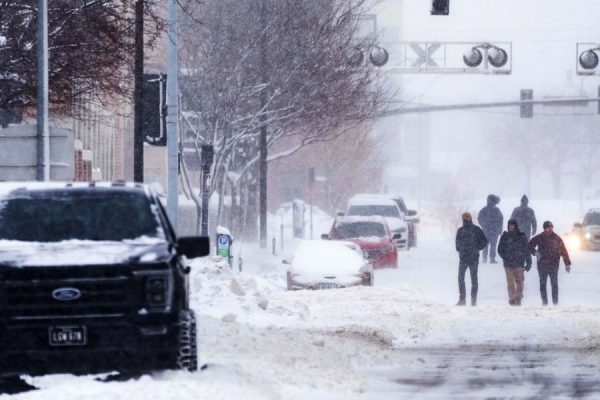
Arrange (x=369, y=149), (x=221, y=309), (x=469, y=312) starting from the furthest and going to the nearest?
(x=369, y=149), (x=469, y=312), (x=221, y=309)

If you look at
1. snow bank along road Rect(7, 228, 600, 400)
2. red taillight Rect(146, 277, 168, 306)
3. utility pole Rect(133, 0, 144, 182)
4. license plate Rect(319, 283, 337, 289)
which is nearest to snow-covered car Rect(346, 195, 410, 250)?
snow bank along road Rect(7, 228, 600, 400)

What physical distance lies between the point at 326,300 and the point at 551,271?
3871mm

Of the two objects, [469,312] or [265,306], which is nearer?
[265,306]

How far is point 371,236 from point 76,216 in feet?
91.9

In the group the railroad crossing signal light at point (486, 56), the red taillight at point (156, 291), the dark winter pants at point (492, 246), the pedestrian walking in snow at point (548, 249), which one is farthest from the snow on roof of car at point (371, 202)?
the red taillight at point (156, 291)

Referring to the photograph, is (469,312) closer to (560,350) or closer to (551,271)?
(551,271)

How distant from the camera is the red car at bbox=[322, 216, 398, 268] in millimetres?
40469

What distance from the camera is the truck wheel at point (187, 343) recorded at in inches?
481

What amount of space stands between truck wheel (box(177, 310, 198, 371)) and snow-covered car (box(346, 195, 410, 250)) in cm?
3672

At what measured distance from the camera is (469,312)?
26.2 m

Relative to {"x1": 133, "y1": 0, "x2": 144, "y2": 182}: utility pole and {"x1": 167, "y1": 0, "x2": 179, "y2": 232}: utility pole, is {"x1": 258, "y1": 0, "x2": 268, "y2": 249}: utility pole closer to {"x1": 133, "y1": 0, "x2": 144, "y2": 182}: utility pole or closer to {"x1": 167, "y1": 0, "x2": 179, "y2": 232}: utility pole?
{"x1": 167, "y1": 0, "x2": 179, "y2": 232}: utility pole

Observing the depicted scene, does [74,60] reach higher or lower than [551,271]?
higher

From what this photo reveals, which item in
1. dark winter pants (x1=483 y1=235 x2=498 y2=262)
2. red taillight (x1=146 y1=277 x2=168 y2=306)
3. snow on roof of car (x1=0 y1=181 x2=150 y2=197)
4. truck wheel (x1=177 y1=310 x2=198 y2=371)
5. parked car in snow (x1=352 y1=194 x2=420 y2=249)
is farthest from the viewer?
parked car in snow (x1=352 y1=194 x2=420 y2=249)

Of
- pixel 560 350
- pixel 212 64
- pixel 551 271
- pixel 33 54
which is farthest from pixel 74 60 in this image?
pixel 212 64
